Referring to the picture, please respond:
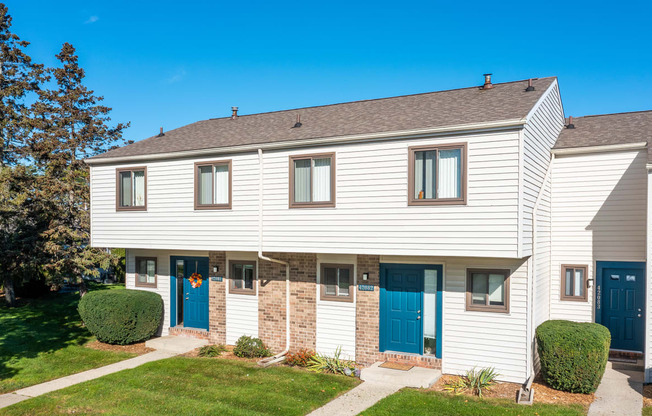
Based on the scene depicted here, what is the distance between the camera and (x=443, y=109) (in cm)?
1121

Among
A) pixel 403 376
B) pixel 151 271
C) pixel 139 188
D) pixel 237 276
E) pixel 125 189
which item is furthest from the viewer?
pixel 151 271

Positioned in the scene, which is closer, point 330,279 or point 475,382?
point 475,382

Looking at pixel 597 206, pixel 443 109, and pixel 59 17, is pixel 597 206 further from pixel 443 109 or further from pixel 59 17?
pixel 59 17

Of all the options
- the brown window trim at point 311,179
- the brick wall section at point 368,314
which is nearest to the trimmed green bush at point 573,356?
the brick wall section at point 368,314

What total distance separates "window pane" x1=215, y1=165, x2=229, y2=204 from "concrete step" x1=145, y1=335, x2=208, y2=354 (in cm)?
410

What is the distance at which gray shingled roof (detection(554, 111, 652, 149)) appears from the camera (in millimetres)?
11320

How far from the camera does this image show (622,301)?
11289mm

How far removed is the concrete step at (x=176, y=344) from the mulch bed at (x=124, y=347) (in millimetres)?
198

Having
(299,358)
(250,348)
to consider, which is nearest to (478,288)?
(299,358)

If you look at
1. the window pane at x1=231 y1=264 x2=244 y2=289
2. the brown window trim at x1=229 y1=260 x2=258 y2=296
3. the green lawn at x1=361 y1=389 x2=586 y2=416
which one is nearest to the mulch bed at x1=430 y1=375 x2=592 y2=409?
the green lawn at x1=361 y1=389 x2=586 y2=416

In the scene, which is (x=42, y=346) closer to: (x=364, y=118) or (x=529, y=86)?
(x=364, y=118)

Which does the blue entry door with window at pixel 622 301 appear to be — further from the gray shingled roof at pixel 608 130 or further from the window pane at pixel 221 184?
the window pane at pixel 221 184

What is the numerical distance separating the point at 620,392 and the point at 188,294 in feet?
36.4

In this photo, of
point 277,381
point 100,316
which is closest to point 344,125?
point 277,381
